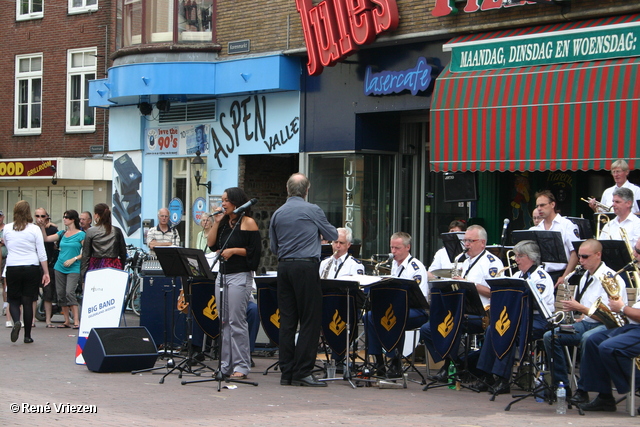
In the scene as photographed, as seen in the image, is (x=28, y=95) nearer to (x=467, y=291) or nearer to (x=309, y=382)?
(x=309, y=382)

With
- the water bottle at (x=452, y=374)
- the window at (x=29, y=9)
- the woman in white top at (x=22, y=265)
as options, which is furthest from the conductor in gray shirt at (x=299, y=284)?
the window at (x=29, y=9)

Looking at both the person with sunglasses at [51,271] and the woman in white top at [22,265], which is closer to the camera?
the woman in white top at [22,265]

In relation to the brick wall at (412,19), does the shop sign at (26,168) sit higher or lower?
lower

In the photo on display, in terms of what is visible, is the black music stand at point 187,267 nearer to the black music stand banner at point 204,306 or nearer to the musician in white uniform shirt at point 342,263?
the black music stand banner at point 204,306

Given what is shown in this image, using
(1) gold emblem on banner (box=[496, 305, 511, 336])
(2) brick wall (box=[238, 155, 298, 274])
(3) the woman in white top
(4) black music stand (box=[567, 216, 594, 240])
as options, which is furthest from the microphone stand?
(2) brick wall (box=[238, 155, 298, 274])

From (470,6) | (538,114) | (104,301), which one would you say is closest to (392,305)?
(104,301)

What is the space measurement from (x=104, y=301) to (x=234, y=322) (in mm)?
2183

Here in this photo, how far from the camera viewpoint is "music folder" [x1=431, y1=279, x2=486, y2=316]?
9.33m

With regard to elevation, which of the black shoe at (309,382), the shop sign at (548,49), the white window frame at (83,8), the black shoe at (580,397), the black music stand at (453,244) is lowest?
the black shoe at (309,382)

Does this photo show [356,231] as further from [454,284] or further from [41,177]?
[41,177]

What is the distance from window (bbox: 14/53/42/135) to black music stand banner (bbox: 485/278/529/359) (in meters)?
20.4

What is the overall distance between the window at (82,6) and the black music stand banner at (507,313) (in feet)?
62.6

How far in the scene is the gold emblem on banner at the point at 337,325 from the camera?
1015 centimetres

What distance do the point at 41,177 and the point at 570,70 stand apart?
1657 centimetres
